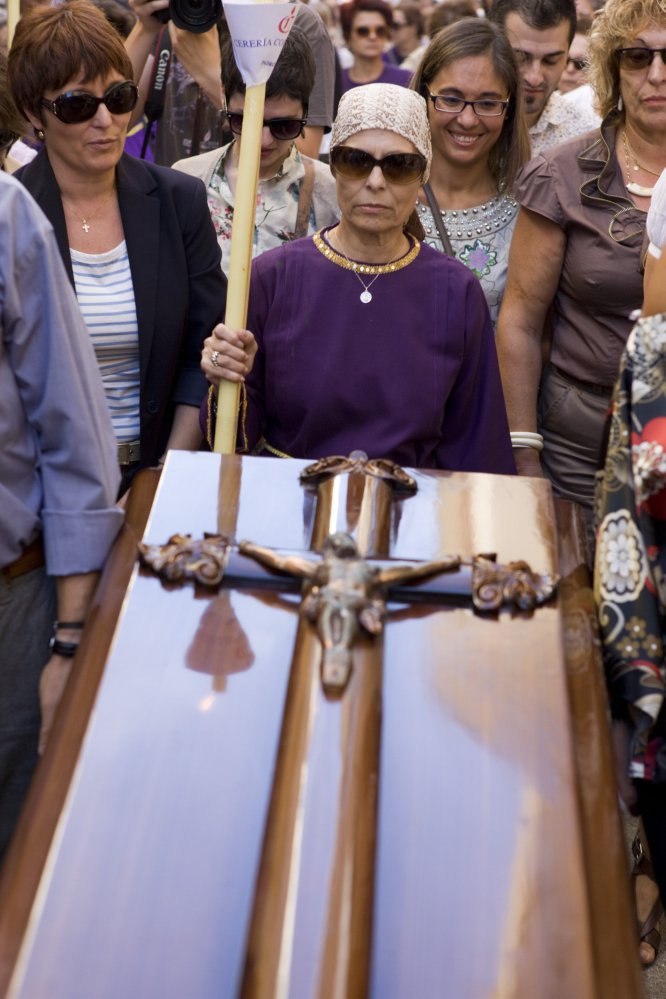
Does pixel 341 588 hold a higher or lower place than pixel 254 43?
lower

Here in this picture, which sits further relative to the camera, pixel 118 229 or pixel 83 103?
pixel 118 229

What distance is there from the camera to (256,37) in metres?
2.28

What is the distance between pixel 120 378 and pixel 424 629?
127cm

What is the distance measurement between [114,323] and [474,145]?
126 cm

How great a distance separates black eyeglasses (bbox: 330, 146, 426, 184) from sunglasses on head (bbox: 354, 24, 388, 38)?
453cm

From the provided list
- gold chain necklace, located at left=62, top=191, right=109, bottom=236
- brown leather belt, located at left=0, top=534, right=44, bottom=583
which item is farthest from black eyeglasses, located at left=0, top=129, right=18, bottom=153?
brown leather belt, located at left=0, top=534, right=44, bottom=583

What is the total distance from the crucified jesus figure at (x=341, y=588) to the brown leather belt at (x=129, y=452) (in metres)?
1.05

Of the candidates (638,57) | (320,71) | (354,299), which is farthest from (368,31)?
(354,299)

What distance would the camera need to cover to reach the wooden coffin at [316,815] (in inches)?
53.0

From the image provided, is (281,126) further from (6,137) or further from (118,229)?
(6,137)

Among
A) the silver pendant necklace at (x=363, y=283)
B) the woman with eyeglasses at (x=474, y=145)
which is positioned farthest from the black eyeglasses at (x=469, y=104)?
the silver pendant necklace at (x=363, y=283)

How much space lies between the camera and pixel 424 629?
1.73 meters

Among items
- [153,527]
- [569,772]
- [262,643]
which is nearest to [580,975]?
[569,772]

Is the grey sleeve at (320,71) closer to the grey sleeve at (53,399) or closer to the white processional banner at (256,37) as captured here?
the white processional banner at (256,37)
